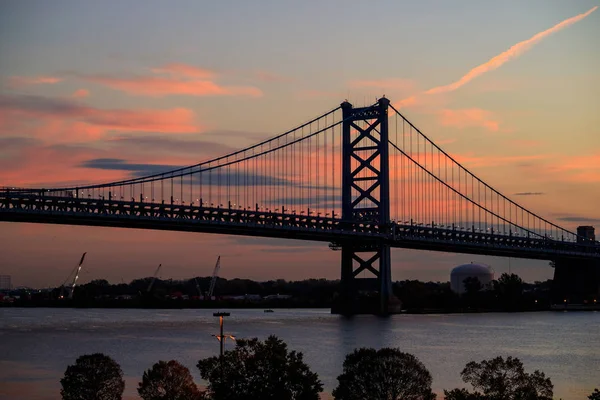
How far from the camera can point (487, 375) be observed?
1196 inches

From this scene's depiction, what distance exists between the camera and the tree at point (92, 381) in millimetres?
31453

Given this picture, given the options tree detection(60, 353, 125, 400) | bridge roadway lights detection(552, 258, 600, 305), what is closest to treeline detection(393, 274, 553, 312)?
bridge roadway lights detection(552, 258, 600, 305)

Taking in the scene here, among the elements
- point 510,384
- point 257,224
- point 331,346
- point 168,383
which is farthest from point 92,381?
point 257,224

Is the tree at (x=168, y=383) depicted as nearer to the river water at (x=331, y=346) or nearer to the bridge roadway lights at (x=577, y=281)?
the river water at (x=331, y=346)

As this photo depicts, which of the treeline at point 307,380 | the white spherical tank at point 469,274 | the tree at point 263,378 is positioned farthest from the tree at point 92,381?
the white spherical tank at point 469,274

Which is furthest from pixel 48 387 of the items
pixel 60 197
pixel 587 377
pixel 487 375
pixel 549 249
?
pixel 549 249

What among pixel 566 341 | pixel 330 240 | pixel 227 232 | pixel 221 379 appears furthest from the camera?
pixel 330 240

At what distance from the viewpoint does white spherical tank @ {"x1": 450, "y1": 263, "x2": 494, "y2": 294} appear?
177 m

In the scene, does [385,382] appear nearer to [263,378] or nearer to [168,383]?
[263,378]

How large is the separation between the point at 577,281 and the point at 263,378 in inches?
4220

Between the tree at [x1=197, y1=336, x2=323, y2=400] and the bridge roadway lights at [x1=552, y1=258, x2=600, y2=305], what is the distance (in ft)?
332

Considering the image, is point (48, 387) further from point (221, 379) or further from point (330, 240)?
point (330, 240)

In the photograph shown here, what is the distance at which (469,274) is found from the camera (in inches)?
7037

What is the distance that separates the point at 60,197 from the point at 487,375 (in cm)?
4829
